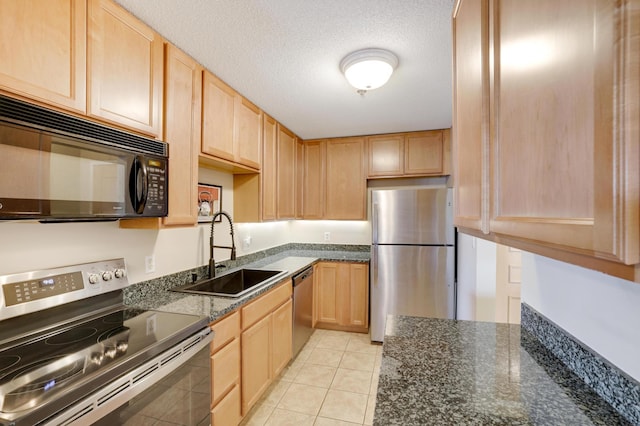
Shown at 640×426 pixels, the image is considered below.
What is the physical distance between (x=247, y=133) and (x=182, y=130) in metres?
0.78

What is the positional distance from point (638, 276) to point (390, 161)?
322 cm

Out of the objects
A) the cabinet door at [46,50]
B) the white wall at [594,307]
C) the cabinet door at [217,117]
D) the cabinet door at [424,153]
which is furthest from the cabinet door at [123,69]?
the cabinet door at [424,153]

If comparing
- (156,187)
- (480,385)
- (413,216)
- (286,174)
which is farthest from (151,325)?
(413,216)

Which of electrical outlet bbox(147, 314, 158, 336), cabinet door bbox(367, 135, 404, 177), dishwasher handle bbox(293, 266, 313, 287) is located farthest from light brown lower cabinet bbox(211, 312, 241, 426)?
cabinet door bbox(367, 135, 404, 177)

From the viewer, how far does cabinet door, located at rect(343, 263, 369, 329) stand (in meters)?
3.25

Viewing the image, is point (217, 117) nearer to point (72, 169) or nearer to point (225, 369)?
point (72, 169)

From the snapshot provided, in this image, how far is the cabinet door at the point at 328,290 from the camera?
332cm

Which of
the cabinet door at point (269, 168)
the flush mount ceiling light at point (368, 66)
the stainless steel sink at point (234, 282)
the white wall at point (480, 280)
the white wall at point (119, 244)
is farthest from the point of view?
the cabinet door at point (269, 168)

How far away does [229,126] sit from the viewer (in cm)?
212

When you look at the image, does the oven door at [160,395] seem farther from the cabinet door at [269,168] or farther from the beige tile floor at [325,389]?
the cabinet door at [269,168]

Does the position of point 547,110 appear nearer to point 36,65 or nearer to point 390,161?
point 36,65

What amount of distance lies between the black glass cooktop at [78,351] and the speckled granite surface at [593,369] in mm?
1470

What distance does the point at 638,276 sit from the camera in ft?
1.11

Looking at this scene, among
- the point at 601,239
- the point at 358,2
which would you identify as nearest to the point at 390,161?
the point at 358,2
